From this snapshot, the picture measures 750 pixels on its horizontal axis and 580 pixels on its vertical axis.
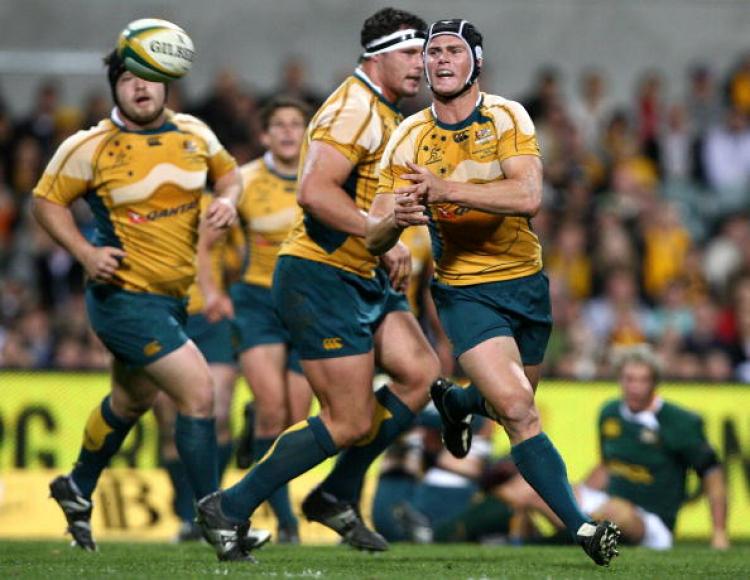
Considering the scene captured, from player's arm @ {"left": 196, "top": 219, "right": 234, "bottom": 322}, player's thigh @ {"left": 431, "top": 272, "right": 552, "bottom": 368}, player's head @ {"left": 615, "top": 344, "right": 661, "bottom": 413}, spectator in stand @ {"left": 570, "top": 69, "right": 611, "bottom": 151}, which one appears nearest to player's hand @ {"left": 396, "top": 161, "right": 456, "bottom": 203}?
player's thigh @ {"left": 431, "top": 272, "right": 552, "bottom": 368}

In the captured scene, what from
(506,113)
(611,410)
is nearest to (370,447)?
(506,113)

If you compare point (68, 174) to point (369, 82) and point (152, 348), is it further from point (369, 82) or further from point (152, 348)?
point (369, 82)

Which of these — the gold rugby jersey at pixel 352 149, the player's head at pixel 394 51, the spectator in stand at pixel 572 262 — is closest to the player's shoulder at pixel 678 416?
the gold rugby jersey at pixel 352 149

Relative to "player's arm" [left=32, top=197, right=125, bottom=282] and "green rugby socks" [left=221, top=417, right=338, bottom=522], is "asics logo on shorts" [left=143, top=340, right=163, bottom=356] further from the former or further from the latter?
"green rugby socks" [left=221, top=417, right=338, bottom=522]

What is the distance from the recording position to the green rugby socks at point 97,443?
8.52m

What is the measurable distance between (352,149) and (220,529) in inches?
74.3

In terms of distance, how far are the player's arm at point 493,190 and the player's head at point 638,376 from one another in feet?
12.9

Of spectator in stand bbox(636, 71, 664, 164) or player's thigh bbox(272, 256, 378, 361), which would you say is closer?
player's thigh bbox(272, 256, 378, 361)

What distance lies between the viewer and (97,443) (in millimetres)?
8570

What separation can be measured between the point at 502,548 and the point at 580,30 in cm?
1105

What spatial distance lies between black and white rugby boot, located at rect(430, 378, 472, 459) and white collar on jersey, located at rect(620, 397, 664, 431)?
9.71 feet

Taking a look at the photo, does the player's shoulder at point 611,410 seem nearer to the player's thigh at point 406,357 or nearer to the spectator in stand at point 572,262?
the player's thigh at point 406,357

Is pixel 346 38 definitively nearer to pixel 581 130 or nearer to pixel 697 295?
pixel 581 130

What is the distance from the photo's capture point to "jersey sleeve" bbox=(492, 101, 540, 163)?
7.02m
